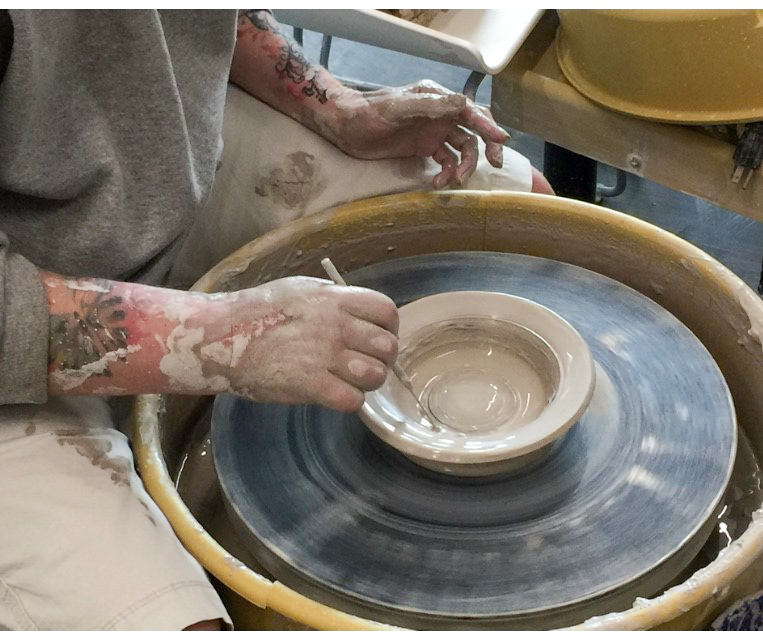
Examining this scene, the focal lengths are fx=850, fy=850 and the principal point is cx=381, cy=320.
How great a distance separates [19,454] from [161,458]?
6.3 inches

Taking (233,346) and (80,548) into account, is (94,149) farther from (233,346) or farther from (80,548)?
(80,548)

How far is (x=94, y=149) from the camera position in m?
1.03

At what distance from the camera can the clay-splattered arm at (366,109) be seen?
1301mm

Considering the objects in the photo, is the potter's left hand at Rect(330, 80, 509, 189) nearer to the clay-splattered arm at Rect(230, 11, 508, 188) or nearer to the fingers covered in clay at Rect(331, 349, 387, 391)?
the clay-splattered arm at Rect(230, 11, 508, 188)

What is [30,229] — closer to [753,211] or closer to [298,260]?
[298,260]

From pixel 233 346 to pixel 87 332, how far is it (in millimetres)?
162

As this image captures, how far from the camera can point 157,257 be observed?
3.80 ft

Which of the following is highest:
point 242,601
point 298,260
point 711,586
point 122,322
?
point 711,586

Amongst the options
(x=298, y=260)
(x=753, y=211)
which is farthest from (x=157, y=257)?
(x=753, y=211)

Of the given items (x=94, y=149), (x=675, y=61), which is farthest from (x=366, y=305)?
(x=675, y=61)

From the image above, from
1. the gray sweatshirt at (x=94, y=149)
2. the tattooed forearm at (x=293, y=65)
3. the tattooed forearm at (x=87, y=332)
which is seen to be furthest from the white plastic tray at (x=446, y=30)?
the tattooed forearm at (x=87, y=332)

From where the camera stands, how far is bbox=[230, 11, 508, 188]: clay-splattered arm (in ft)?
4.27

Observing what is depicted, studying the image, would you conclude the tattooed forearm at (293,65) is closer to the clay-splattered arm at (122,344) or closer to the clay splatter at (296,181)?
the clay splatter at (296,181)

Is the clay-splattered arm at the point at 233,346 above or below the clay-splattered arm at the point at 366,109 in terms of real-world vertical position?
below
